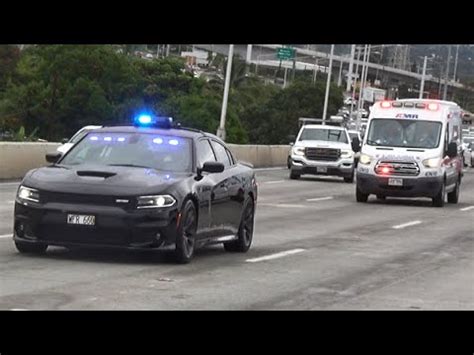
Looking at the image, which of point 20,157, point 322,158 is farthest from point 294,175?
point 20,157

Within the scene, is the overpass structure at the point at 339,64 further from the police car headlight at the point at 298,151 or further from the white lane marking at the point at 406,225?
the white lane marking at the point at 406,225

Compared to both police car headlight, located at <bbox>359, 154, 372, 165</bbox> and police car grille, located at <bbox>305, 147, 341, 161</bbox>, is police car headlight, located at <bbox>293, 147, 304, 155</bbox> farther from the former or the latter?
police car headlight, located at <bbox>359, 154, 372, 165</bbox>

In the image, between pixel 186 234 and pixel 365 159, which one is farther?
pixel 365 159

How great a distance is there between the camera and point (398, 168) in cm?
2847

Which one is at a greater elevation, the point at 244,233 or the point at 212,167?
the point at 212,167

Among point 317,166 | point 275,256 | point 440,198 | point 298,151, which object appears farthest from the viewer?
point 317,166

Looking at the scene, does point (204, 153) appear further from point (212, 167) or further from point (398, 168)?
point (398, 168)

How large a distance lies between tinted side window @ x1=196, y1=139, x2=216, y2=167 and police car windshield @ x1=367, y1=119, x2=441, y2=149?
1419 cm

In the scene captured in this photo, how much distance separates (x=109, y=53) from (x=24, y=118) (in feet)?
16.1

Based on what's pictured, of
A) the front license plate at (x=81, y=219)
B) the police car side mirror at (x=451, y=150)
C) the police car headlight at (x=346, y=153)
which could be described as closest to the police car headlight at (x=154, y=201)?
the front license plate at (x=81, y=219)

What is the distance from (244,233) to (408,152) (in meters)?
13.3

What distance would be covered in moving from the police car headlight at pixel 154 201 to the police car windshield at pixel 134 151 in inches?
36.5

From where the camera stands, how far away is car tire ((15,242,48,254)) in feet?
45.3

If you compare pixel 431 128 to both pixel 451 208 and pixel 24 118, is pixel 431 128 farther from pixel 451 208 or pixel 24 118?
pixel 24 118
